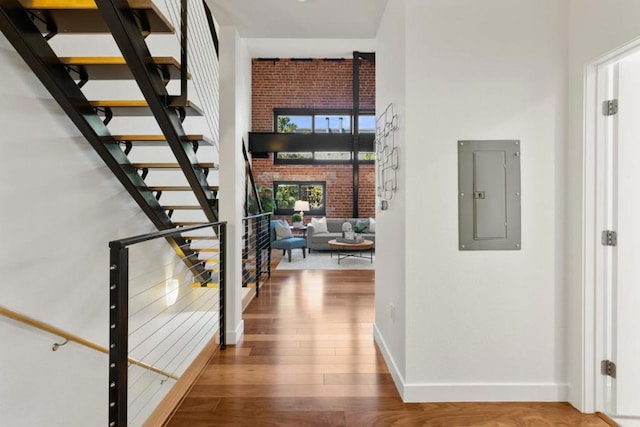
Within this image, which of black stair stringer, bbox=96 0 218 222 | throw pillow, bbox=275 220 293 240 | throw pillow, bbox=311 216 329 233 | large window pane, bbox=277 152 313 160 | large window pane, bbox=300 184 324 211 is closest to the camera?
black stair stringer, bbox=96 0 218 222

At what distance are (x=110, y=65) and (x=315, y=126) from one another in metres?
7.17

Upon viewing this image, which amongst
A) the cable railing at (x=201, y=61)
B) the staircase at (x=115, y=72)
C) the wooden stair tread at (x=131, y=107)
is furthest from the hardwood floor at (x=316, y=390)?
the cable railing at (x=201, y=61)

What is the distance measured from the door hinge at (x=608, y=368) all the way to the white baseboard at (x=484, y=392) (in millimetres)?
226

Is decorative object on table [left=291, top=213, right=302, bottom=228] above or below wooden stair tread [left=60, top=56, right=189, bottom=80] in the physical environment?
below

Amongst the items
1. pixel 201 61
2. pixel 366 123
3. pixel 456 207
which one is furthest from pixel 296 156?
pixel 456 207

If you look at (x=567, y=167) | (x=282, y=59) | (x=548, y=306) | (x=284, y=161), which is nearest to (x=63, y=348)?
(x=548, y=306)

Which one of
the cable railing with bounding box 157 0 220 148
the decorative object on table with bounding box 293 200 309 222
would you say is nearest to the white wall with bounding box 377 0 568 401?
the cable railing with bounding box 157 0 220 148

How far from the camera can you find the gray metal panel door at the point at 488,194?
80.8 inches

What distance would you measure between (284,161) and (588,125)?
7.49 metres

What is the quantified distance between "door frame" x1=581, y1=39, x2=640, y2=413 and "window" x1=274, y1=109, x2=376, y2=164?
6.96m

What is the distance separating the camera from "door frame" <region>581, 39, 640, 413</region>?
1921 millimetres

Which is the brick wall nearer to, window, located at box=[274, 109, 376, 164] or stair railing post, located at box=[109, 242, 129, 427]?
window, located at box=[274, 109, 376, 164]

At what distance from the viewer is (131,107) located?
90.0 inches

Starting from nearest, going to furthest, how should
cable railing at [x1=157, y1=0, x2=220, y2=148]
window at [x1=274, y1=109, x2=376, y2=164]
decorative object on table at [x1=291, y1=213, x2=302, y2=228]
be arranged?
cable railing at [x1=157, y1=0, x2=220, y2=148]
decorative object on table at [x1=291, y1=213, x2=302, y2=228]
window at [x1=274, y1=109, x2=376, y2=164]
